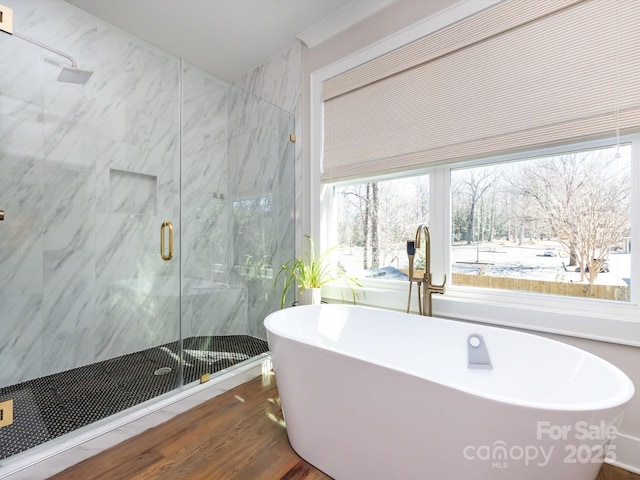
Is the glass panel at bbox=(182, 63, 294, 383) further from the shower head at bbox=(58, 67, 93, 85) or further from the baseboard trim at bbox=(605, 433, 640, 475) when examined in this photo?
the baseboard trim at bbox=(605, 433, 640, 475)

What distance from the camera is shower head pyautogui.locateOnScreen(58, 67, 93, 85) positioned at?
7.17 feet

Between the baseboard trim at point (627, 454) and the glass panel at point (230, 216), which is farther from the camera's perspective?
the glass panel at point (230, 216)

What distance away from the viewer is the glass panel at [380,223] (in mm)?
2307

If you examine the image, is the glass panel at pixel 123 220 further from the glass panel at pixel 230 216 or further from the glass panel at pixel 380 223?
the glass panel at pixel 380 223

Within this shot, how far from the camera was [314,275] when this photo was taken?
8.06 ft

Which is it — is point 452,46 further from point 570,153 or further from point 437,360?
point 437,360

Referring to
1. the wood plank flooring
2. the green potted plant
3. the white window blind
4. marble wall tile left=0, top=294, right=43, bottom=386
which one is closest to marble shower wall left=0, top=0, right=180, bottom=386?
marble wall tile left=0, top=294, right=43, bottom=386

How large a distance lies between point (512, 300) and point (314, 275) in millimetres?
1377

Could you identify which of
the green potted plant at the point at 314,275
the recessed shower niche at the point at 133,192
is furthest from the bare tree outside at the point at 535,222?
the recessed shower niche at the point at 133,192

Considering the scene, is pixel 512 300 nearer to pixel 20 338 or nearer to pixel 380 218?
pixel 380 218

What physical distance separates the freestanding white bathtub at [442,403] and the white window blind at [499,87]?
3.61 feet

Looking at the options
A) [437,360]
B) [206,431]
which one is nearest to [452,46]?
[437,360]

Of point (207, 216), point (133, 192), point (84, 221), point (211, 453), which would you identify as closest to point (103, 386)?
point (211, 453)

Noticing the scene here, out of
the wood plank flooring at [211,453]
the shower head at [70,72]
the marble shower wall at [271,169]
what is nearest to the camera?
the wood plank flooring at [211,453]
